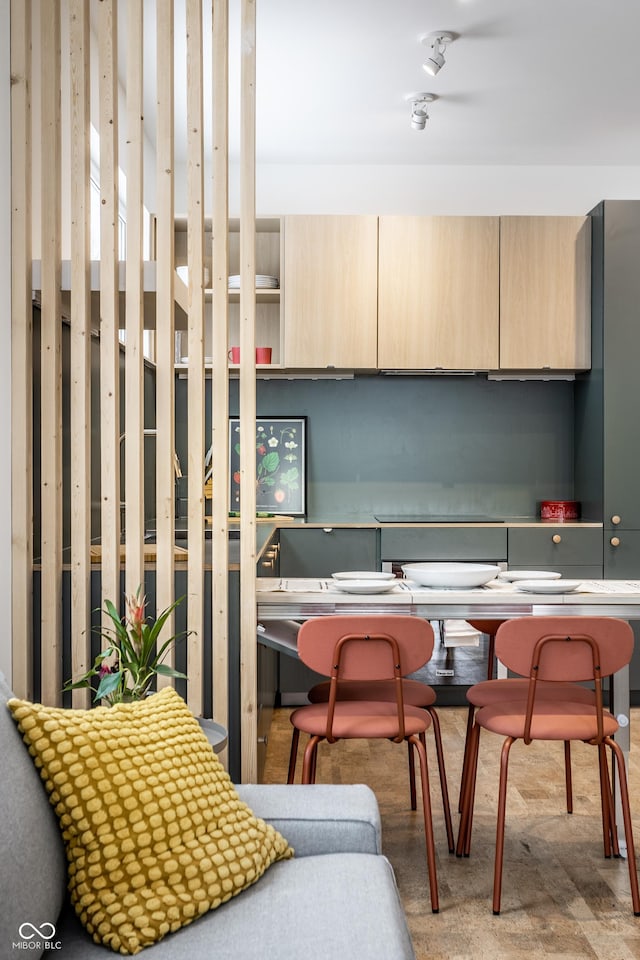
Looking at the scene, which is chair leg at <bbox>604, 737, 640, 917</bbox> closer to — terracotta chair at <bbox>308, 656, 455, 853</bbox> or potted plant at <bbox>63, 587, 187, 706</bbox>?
terracotta chair at <bbox>308, 656, 455, 853</bbox>

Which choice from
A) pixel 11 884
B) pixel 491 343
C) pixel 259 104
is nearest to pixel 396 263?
pixel 491 343

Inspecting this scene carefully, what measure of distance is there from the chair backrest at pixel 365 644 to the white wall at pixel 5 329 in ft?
3.07

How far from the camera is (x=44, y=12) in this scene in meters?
2.67

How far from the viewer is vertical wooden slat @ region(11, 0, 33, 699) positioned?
2.64 m

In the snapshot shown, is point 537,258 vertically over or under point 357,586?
over

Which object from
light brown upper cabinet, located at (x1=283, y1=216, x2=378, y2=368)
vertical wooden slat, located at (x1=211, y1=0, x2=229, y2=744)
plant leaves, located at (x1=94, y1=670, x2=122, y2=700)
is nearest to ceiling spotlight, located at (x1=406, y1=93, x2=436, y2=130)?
light brown upper cabinet, located at (x1=283, y1=216, x2=378, y2=368)

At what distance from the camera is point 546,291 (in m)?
4.86

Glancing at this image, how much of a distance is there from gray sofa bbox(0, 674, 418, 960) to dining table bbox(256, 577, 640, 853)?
3.27ft

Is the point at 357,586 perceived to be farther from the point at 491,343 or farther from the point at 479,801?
the point at 491,343

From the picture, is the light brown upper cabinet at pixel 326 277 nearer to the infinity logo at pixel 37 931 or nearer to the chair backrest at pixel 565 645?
the chair backrest at pixel 565 645

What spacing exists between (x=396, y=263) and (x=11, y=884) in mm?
4127

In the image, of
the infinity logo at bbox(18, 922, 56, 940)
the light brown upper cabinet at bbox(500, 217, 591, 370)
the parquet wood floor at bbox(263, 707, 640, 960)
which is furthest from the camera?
the light brown upper cabinet at bbox(500, 217, 591, 370)

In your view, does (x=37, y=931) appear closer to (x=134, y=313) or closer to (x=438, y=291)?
(x=134, y=313)

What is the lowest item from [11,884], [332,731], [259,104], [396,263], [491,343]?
[332,731]
